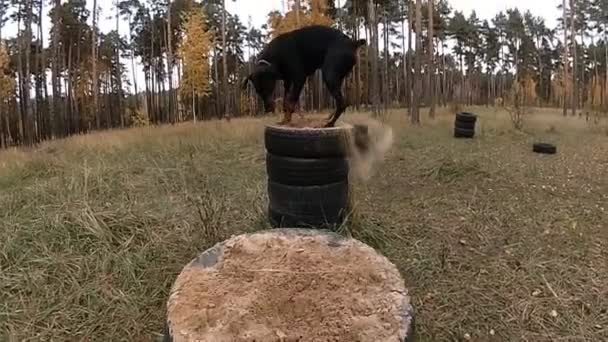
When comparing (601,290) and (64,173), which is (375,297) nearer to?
(601,290)

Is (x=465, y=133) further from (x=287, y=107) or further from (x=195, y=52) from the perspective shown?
(x=195, y=52)

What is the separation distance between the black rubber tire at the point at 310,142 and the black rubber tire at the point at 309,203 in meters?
0.23

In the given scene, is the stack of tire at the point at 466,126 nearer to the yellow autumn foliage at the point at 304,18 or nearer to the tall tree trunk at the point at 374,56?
the tall tree trunk at the point at 374,56

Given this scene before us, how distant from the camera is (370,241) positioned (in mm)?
3223

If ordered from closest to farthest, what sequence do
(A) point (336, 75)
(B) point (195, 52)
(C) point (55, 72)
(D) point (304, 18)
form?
(A) point (336, 75), (D) point (304, 18), (C) point (55, 72), (B) point (195, 52)

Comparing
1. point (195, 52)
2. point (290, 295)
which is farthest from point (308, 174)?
point (195, 52)

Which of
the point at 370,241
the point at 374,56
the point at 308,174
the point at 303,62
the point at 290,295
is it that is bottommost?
the point at 370,241

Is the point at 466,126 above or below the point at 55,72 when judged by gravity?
below

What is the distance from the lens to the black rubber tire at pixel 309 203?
9.30 ft

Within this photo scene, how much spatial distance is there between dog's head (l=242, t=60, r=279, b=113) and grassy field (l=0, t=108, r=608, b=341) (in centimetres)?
89

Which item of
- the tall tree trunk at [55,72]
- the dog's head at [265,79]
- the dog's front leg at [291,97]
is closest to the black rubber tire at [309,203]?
the dog's front leg at [291,97]

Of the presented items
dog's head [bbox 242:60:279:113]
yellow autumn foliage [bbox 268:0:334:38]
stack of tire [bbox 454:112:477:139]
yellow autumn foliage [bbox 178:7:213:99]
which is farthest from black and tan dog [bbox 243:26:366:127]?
yellow autumn foliage [bbox 178:7:213:99]

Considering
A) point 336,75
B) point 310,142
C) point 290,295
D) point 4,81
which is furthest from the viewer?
point 4,81

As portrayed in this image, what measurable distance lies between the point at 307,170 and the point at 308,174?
3cm
